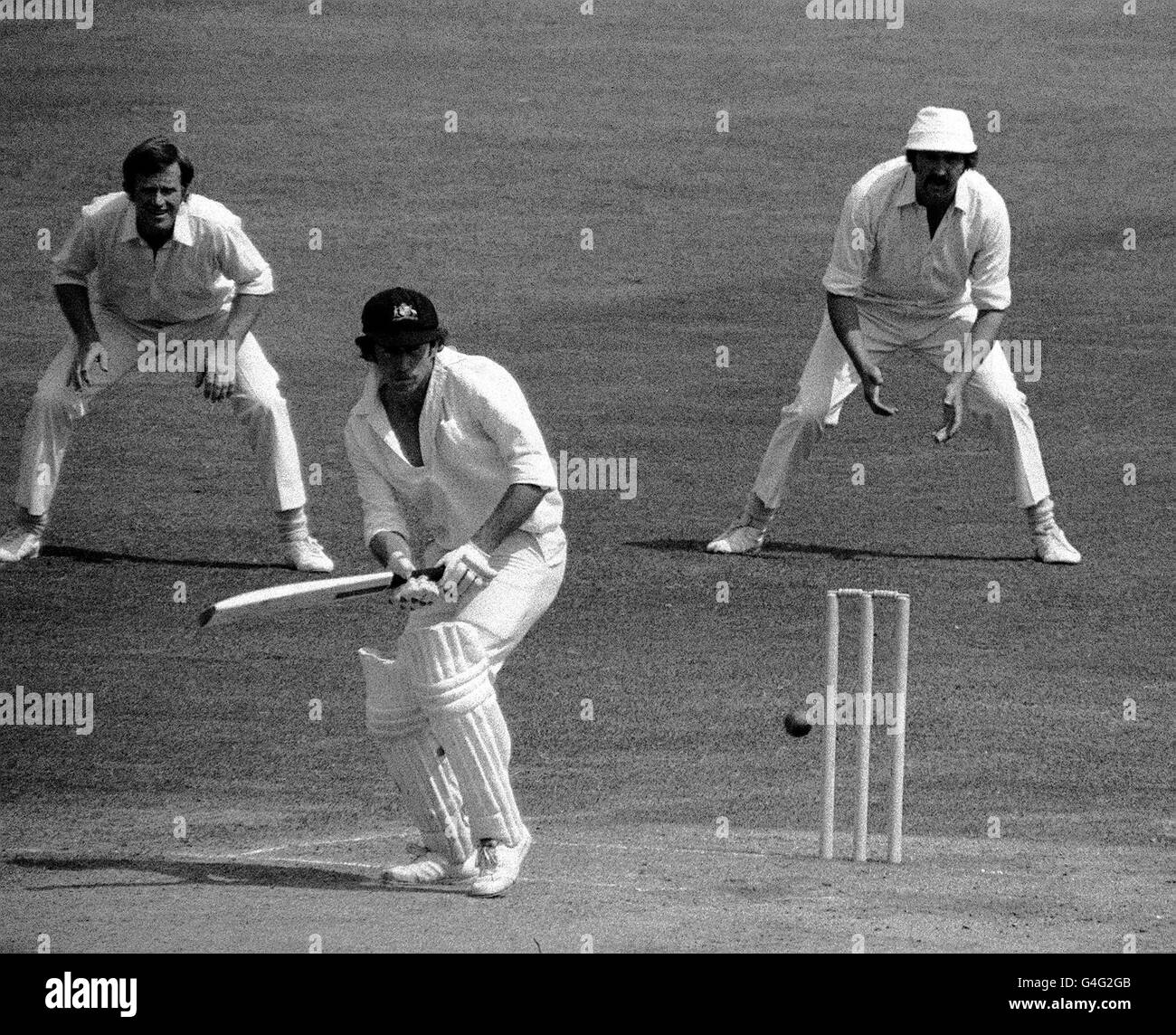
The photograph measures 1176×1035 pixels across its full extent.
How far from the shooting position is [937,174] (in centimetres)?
1228

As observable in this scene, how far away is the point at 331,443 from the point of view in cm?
A: 1530

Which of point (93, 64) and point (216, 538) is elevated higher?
point (93, 64)

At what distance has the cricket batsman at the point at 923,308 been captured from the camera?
1237 centimetres

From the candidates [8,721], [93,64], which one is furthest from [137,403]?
[93,64]

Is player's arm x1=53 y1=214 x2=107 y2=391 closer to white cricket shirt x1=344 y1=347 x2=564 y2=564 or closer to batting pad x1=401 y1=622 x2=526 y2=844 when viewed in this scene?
white cricket shirt x1=344 y1=347 x2=564 y2=564

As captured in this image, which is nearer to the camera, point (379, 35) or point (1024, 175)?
point (1024, 175)

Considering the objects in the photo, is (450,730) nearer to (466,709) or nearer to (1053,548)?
(466,709)

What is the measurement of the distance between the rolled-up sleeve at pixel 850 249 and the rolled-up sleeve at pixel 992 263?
0.56m

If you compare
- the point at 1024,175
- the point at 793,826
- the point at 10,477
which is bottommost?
the point at 793,826

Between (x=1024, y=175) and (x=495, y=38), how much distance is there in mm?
4918

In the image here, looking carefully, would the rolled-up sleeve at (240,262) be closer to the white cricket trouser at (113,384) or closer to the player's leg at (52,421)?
the white cricket trouser at (113,384)

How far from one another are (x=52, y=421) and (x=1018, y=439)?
4.82m

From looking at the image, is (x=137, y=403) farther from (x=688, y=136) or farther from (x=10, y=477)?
(x=688, y=136)

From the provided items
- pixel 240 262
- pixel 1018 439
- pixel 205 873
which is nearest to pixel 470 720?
pixel 205 873
